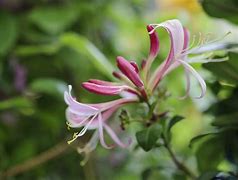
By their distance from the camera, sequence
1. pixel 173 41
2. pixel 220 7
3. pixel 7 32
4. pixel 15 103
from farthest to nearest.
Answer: pixel 7 32 < pixel 15 103 < pixel 220 7 < pixel 173 41

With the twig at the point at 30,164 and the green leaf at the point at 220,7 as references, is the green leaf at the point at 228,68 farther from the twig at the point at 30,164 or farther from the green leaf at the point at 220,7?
the twig at the point at 30,164

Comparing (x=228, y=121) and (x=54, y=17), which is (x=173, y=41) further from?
(x=54, y=17)

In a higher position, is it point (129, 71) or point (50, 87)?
point (129, 71)

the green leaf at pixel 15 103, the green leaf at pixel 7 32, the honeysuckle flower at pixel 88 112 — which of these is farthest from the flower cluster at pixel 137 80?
the green leaf at pixel 7 32

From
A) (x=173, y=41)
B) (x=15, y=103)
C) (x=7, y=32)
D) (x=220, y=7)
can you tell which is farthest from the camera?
(x=7, y=32)

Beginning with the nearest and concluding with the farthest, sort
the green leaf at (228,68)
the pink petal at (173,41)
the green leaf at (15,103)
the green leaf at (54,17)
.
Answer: the pink petal at (173,41) < the green leaf at (228,68) < the green leaf at (15,103) < the green leaf at (54,17)

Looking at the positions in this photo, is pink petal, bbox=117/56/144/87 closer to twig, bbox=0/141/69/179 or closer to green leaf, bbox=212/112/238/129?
green leaf, bbox=212/112/238/129

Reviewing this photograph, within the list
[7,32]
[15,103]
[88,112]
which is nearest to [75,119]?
[88,112]
